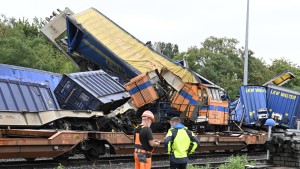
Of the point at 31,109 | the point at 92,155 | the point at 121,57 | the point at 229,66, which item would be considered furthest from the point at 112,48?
the point at 229,66

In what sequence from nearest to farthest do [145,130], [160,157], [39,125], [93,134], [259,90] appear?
1. [145,130]
2. [39,125]
3. [93,134]
4. [160,157]
5. [259,90]

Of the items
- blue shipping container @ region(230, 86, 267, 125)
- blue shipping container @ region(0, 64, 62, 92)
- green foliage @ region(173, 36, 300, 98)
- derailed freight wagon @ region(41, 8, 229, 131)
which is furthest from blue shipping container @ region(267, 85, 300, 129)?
green foliage @ region(173, 36, 300, 98)

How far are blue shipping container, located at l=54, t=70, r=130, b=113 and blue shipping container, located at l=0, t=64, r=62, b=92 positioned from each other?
169cm

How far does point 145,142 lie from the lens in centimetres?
764

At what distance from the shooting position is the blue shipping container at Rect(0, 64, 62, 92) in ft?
54.5

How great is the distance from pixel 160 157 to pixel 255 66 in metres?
48.0

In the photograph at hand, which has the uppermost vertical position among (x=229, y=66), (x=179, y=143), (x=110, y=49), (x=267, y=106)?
(x=229, y=66)

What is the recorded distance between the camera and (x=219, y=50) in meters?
68.6

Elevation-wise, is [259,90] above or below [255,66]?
below

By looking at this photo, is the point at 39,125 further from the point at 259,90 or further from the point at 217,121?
the point at 259,90

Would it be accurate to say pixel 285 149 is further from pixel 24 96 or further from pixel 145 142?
pixel 24 96

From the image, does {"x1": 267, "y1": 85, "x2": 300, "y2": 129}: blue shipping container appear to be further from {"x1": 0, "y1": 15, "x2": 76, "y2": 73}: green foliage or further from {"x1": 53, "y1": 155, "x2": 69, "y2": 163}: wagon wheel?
{"x1": 0, "y1": 15, "x2": 76, "y2": 73}: green foliage

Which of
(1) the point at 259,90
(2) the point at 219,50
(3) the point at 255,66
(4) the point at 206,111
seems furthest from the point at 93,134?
(2) the point at 219,50

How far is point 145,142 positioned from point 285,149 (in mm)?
3972
